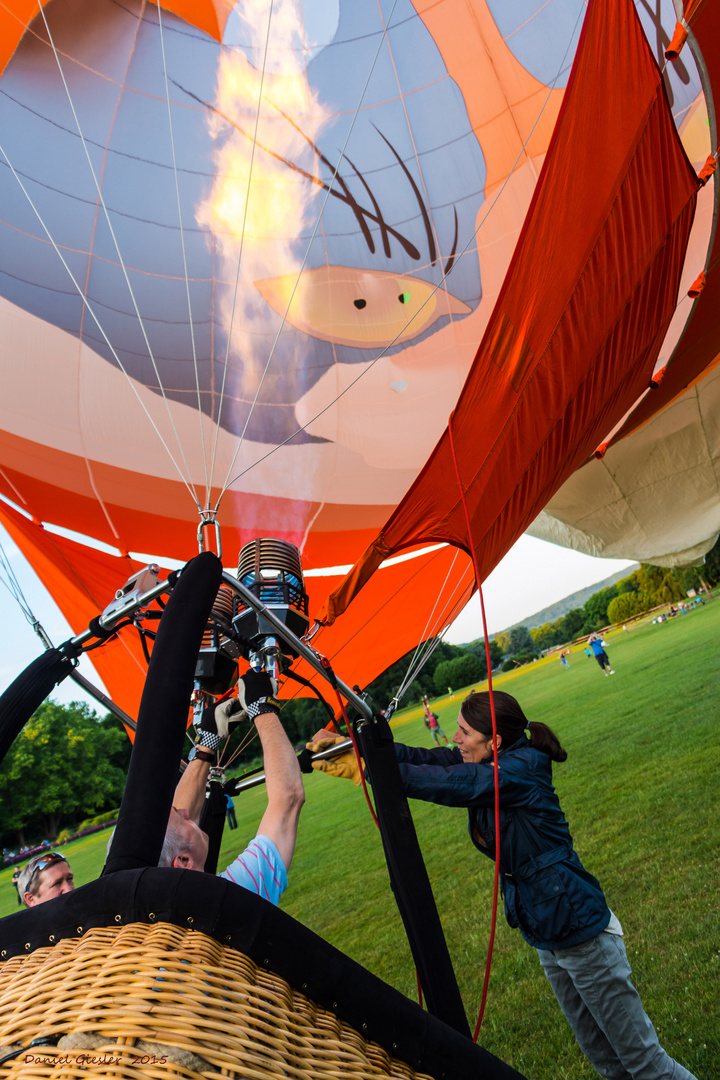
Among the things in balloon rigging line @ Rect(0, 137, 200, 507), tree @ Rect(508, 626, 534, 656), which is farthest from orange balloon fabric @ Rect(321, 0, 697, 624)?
tree @ Rect(508, 626, 534, 656)

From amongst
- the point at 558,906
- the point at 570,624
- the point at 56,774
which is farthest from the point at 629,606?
the point at 558,906

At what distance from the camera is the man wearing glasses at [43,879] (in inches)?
90.1

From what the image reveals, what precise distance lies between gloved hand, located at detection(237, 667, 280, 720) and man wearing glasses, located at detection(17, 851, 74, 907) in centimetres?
124

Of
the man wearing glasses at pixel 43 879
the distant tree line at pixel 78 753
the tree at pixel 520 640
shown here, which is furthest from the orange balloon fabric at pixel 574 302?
the tree at pixel 520 640

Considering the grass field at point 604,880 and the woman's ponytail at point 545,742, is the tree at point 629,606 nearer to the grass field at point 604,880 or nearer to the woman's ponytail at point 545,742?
the grass field at point 604,880

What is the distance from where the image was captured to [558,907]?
190 centimetres

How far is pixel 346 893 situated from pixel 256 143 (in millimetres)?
5357

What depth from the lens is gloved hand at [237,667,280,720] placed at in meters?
1.49

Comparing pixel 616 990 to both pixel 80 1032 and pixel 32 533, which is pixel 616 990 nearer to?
pixel 80 1032

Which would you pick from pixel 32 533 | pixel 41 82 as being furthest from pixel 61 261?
pixel 32 533

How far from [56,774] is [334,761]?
37591 millimetres

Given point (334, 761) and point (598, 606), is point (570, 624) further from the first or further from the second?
point (334, 761)

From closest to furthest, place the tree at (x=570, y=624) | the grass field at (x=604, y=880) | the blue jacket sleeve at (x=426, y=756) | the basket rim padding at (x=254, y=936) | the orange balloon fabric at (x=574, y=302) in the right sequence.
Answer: the basket rim padding at (x=254, y=936) → the orange balloon fabric at (x=574, y=302) → the blue jacket sleeve at (x=426, y=756) → the grass field at (x=604, y=880) → the tree at (x=570, y=624)

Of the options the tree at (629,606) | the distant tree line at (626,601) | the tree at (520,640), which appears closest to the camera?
the distant tree line at (626,601)
